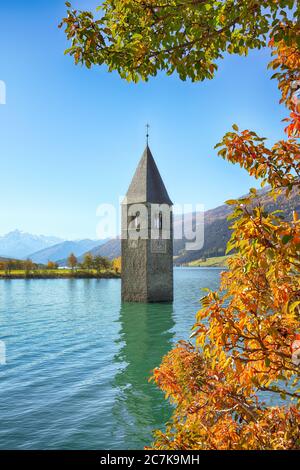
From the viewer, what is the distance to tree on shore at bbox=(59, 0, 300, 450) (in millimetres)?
4160

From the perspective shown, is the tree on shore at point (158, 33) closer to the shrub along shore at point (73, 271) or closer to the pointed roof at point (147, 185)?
the pointed roof at point (147, 185)

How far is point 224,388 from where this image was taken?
19.1 ft

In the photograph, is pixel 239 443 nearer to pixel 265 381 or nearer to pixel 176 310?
pixel 265 381

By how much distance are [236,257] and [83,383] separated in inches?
502

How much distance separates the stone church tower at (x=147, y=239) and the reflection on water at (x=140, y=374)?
404 inches

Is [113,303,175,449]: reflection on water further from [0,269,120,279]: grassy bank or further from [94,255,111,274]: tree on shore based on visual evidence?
[94,255,111,274]: tree on shore

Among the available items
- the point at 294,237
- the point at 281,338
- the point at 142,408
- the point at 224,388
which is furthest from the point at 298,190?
the point at 142,408

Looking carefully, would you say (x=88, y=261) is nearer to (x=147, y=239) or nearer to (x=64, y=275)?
(x=64, y=275)

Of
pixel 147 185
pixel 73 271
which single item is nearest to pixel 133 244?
pixel 147 185

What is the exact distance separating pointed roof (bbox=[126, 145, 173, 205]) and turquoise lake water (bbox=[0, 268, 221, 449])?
1974cm

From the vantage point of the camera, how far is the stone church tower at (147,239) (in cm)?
4947

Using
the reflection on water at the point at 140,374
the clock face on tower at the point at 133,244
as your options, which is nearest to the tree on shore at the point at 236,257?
the reflection on water at the point at 140,374

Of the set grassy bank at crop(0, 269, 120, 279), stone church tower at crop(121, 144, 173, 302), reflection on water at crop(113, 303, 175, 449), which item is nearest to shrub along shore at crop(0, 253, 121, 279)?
grassy bank at crop(0, 269, 120, 279)
